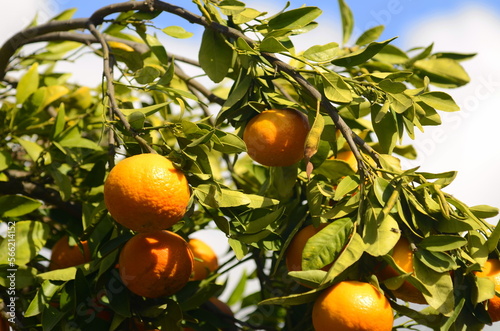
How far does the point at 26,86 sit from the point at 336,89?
841mm

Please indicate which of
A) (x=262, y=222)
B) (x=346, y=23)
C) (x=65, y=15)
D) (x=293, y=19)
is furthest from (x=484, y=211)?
(x=65, y=15)

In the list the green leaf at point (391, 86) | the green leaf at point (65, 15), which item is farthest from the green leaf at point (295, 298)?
the green leaf at point (65, 15)

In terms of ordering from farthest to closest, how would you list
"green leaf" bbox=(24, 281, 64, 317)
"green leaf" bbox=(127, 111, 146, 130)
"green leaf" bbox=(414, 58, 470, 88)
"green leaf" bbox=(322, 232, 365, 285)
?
"green leaf" bbox=(414, 58, 470, 88) < "green leaf" bbox=(24, 281, 64, 317) < "green leaf" bbox=(127, 111, 146, 130) < "green leaf" bbox=(322, 232, 365, 285)

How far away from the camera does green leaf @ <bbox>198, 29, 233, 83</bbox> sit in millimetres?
1289

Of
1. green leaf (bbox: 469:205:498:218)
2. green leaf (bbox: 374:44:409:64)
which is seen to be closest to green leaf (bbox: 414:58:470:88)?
green leaf (bbox: 374:44:409:64)

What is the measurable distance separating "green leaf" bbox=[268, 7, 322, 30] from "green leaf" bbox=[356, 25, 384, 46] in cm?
43

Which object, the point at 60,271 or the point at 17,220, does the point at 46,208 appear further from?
the point at 60,271

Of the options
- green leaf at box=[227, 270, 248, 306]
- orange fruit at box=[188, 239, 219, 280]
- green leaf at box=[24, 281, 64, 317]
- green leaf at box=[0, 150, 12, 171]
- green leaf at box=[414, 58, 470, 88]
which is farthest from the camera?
green leaf at box=[227, 270, 248, 306]

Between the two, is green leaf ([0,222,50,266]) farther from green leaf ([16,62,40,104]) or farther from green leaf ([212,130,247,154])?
green leaf ([212,130,247,154])

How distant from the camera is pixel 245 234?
1.18 m

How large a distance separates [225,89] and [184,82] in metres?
0.14

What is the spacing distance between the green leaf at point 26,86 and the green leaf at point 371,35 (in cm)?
81

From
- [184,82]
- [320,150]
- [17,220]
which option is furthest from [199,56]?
[17,220]

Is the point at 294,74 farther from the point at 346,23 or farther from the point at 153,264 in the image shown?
the point at 346,23
